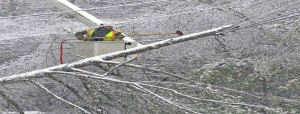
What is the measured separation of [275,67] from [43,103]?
307cm

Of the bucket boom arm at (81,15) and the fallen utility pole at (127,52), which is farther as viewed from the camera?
the bucket boom arm at (81,15)

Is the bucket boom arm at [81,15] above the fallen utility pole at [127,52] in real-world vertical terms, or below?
above

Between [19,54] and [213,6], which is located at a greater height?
[213,6]

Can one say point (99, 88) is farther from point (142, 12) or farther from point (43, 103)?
point (142, 12)

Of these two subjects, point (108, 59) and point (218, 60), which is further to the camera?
point (218, 60)

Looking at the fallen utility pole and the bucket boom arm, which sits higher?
the bucket boom arm

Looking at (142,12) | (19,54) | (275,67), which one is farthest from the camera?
(142,12)

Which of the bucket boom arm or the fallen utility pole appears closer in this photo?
the fallen utility pole

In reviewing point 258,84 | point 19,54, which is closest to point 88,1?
point 19,54

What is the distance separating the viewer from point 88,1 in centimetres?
1158

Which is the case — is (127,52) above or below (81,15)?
below

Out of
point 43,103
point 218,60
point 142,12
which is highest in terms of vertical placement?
point 142,12

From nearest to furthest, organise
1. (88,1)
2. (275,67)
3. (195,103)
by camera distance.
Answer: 1. (195,103)
2. (275,67)
3. (88,1)

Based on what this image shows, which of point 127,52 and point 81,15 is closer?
point 127,52
